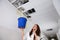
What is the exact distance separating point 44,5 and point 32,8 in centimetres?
17

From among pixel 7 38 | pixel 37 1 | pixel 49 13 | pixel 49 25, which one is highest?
pixel 37 1

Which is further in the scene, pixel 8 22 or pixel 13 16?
pixel 13 16

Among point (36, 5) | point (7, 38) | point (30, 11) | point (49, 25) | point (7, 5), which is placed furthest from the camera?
point (49, 25)

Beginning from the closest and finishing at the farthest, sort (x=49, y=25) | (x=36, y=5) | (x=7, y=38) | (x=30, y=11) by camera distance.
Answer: (x=7, y=38), (x=36, y=5), (x=30, y=11), (x=49, y=25)

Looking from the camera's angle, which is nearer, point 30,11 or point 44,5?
point 44,5

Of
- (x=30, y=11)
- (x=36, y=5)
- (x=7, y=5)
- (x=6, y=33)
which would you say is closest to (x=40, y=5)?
(x=36, y=5)

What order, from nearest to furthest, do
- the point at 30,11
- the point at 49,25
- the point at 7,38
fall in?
the point at 7,38 < the point at 30,11 < the point at 49,25

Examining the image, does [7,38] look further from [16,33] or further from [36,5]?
[36,5]

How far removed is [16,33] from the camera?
1.24 m

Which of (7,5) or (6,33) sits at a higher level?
(7,5)

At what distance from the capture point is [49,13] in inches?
58.5

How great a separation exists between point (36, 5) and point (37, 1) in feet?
0.25

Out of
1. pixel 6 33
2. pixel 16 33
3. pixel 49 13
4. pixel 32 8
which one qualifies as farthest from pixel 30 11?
pixel 6 33

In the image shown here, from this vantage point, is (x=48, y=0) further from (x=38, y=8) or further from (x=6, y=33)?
(x=6, y=33)
